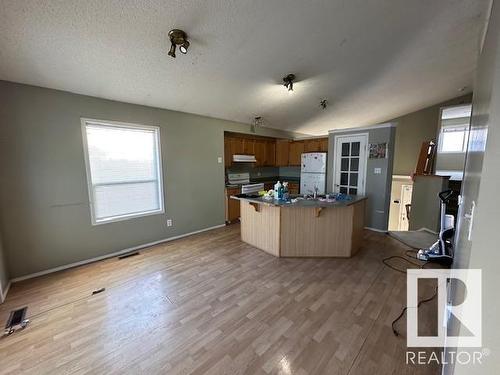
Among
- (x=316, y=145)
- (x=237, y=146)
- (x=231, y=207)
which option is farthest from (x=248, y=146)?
(x=316, y=145)

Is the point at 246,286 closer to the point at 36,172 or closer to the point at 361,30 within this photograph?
the point at 36,172

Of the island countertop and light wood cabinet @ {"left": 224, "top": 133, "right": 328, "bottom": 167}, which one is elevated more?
light wood cabinet @ {"left": 224, "top": 133, "right": 328, "bottom": 167}

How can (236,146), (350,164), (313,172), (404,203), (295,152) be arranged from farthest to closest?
(404,203)
(295,152)
(313,172)
(236,146)
(350,164)

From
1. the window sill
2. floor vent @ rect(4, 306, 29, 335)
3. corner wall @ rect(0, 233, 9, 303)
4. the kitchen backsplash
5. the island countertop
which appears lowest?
floor vent @ rect(4, 306, 29, 335)

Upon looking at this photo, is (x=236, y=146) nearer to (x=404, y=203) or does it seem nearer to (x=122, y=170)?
(x=122, y=170)

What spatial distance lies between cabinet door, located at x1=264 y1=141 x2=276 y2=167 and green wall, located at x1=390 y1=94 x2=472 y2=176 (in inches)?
138

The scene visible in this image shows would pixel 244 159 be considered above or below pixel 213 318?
above

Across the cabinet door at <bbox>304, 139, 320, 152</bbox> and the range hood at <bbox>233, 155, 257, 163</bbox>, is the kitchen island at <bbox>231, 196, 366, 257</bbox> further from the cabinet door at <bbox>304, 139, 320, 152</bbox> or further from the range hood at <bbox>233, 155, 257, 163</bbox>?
the cabinet door at <bbox>304, 139, 320, 152</bbox>

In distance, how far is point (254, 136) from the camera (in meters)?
5.39

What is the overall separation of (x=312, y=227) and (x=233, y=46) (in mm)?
2557

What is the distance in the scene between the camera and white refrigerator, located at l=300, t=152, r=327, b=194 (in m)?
4.98

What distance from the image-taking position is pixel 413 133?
6000 mm

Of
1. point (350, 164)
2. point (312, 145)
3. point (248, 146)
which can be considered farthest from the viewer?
point (312, 145)

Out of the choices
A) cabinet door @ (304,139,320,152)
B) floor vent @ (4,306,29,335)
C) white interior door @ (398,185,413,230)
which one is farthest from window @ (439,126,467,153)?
floor vent @ (4,306,29,335)
